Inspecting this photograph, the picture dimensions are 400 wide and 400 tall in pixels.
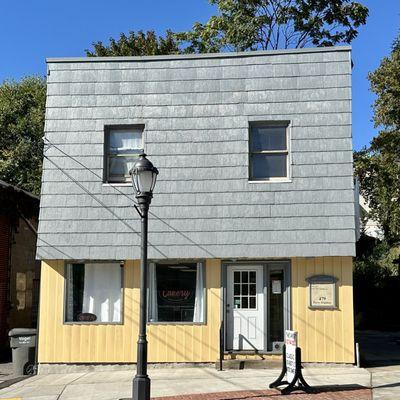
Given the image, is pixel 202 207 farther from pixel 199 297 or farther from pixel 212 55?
pixel 212 55

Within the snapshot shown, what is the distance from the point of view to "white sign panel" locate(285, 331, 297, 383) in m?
9.80

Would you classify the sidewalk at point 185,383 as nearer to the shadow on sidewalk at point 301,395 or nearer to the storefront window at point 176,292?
the shadow on sidewalk at point 301,395

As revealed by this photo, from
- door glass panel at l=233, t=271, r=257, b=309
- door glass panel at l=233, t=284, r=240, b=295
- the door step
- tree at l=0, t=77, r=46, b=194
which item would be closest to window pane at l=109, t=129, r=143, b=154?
door glass panel at l=233, t=271, r=257, b=309

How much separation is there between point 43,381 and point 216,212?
5.02 m

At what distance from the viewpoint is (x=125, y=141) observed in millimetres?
13211

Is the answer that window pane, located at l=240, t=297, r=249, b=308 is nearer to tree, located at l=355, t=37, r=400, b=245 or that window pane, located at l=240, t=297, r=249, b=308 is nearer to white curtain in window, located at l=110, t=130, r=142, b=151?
white curtain in window, located at l=110, t=130, r=142, b=151

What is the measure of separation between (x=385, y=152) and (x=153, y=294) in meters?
13.0

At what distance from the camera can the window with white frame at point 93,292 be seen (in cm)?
1280

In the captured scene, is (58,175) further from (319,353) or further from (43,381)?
(319,353)

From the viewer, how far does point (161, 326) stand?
12602 mm

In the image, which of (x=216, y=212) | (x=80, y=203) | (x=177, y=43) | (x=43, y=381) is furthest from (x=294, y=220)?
(x=177, y=43)

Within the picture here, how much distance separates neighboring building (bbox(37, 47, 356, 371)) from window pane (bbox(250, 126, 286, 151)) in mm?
32

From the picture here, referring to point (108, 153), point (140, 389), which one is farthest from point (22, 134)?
point (140, 389)

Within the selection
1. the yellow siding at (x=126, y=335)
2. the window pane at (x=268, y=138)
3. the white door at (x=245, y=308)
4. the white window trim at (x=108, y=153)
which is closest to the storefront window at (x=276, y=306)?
the white door at (x=245, y=308)
